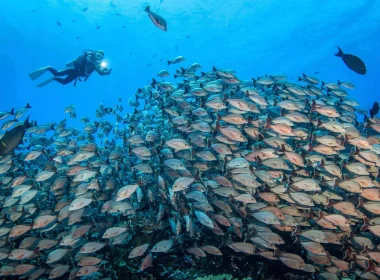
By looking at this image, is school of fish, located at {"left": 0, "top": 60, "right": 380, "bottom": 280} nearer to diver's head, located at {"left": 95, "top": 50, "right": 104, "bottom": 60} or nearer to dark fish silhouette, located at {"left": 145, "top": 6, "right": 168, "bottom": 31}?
dark fish silhouette, located at {"left": 145, "top": 6, "right": 168, "bottom": 31}

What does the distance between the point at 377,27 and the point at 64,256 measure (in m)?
40.5

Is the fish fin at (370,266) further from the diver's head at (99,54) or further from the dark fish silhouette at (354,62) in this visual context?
the diver's head at (99,54)

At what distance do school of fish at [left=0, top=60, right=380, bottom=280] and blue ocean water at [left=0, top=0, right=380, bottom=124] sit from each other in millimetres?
19176

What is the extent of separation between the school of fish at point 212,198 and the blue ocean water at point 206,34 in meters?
19.2

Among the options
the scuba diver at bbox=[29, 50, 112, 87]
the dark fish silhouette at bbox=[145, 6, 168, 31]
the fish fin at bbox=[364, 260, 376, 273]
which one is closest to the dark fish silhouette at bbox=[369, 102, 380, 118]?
the fish fin at bbox=[364, 260, 376, 273]

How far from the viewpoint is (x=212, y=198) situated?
234 inches

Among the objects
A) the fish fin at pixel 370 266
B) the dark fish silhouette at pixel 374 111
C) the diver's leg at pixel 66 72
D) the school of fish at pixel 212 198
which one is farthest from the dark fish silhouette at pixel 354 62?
the diver's leg at pixel 66 72

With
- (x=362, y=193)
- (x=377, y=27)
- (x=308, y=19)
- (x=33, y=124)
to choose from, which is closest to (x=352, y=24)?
(x=377, y=27)

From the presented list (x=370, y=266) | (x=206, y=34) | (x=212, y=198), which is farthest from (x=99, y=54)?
(x=206, y=34)

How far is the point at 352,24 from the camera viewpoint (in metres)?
33.5

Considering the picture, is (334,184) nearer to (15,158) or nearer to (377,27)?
(15,158)

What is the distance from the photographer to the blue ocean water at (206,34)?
3303 cm

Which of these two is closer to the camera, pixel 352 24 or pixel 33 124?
pixel 33 124

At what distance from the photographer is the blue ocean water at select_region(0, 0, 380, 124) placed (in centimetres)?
3303
